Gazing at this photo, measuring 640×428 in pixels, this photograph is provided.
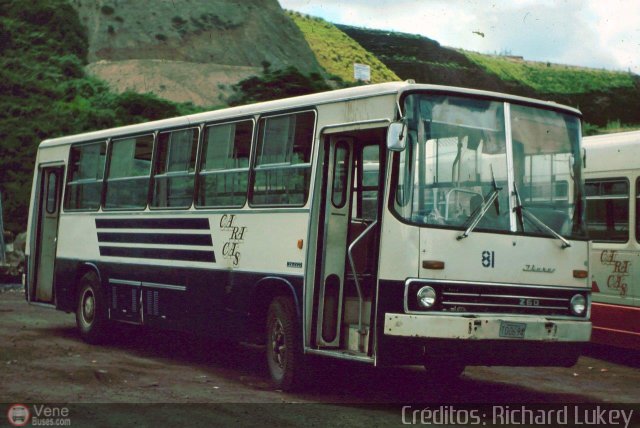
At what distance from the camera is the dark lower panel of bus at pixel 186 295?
466 inches

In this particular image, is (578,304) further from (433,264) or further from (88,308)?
(88,308)

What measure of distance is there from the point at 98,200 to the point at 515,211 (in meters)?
7.46

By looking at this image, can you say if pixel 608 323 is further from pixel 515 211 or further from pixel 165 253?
pixel 165 253

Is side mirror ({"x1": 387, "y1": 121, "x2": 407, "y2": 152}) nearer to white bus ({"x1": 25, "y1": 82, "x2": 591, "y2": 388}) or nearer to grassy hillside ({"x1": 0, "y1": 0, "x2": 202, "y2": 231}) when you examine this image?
white bus ({"x1": 25, "y1": 82, "x2": 591, "y2": 388})

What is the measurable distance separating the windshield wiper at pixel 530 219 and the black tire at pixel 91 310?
7.19 metres

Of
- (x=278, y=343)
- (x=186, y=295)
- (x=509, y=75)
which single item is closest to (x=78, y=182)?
(x=186, y=295)

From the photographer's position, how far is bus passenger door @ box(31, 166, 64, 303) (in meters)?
17.5

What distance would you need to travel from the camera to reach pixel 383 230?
9.93 meters

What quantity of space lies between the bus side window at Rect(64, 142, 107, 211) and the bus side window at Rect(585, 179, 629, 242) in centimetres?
691

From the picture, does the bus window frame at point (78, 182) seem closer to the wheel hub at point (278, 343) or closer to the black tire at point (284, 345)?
the black tire at point (284, 345)

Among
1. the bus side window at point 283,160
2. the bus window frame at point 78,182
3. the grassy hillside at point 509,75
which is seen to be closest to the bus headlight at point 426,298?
the bus side window at point 283,160

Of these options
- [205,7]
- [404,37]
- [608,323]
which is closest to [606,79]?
[404,37]

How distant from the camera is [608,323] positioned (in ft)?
47.2

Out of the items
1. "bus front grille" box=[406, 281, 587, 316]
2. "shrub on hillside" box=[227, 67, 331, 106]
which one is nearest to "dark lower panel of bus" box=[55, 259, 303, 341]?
"bus front grille" box=[406, 281, 587, 316]
